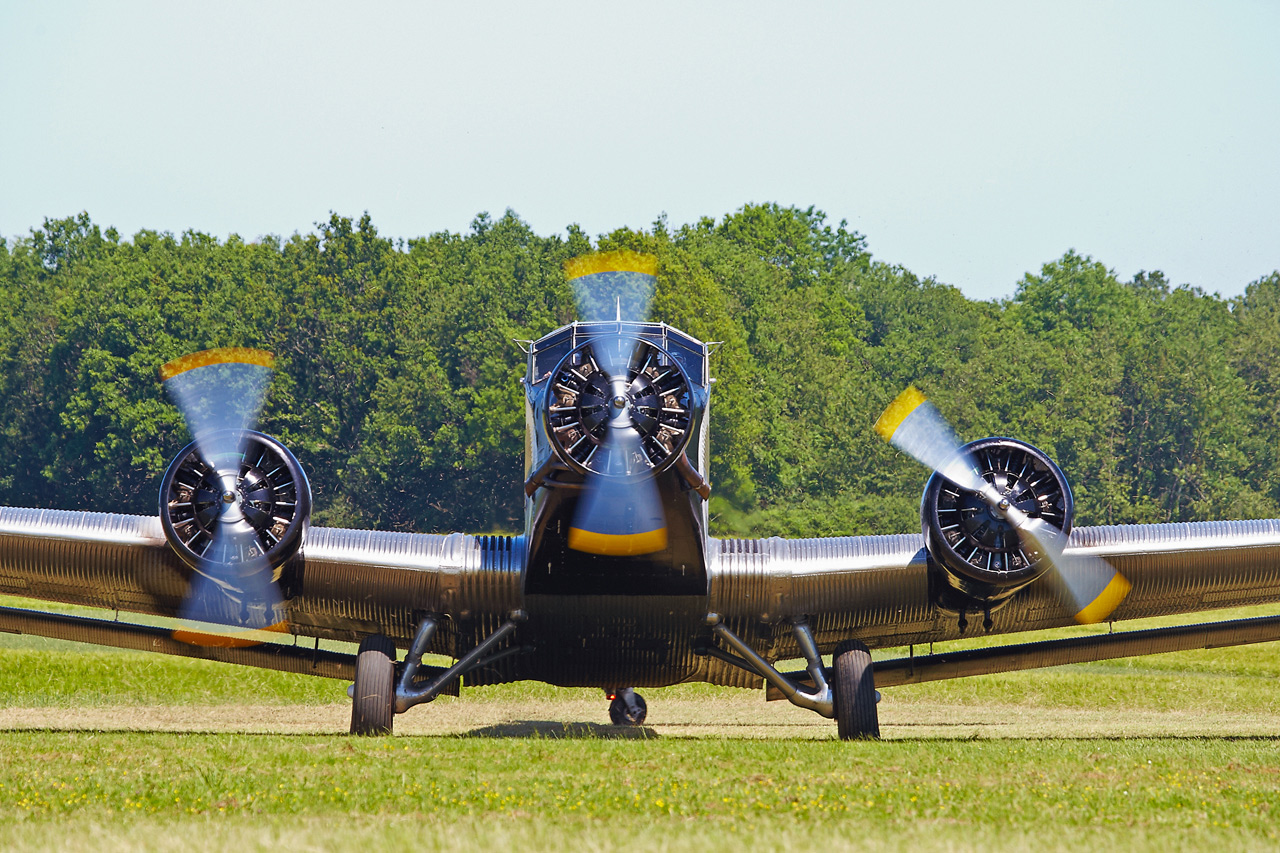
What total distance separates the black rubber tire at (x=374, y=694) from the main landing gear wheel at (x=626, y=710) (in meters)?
6.09

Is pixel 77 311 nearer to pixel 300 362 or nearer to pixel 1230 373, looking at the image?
pixel 300 362

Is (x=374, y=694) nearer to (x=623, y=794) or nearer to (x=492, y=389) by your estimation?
(x=623, y=794)

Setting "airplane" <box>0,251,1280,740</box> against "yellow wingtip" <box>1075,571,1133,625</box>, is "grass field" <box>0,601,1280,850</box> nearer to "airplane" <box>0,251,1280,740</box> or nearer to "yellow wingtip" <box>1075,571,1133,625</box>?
"airplane" <box>0,251,1280,740</box>

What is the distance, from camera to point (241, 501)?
685 inches

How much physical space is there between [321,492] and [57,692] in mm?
59681

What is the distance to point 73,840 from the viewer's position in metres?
9.97

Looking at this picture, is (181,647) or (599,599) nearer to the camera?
(599,599)

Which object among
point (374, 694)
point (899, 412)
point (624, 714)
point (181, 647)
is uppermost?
point (899, 412)

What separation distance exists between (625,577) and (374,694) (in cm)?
368

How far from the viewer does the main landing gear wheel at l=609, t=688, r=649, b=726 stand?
23.4 metres

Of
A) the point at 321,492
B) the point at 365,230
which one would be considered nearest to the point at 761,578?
the point at 321,492

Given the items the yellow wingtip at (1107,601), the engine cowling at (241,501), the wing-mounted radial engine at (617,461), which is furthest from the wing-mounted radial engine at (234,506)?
the yellow wingtip at (1107,601)

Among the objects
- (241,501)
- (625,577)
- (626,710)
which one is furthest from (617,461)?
(626,710)

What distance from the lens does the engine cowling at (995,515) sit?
56.5 feet
